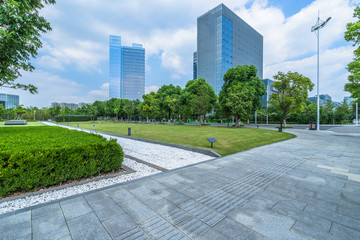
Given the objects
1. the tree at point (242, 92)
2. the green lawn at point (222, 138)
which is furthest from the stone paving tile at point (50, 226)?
the tree at point (242, 92)

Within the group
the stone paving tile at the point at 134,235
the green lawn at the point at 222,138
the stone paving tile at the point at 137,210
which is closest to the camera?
the stone paving tile at the point at 134,235

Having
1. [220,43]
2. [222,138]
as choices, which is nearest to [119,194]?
[222,138]

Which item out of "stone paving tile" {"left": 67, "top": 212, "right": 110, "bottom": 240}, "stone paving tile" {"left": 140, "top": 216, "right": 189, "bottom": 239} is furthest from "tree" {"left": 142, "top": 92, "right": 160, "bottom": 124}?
"stone paving tile" {"left": 140, "top": 216, "right": 189, "bottom": 239}

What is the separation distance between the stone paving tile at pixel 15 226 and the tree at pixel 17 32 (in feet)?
18.5

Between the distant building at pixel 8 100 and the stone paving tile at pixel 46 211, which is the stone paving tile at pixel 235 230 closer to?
the stone paving tile at pixel 46 211

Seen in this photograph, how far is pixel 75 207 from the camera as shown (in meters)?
3.13

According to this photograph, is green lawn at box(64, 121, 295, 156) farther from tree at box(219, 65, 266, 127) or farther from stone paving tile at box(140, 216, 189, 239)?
tree at box(219, 65, 266, 127)

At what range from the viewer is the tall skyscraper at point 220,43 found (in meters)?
71.8

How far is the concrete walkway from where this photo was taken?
2.43 metres

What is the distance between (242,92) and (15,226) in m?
29.5

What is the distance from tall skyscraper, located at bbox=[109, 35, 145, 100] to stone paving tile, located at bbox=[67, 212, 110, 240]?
127352mm

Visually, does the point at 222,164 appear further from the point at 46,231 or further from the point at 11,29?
the point at 11,29

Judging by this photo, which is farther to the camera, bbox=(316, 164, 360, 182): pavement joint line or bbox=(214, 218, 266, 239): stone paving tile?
bbox=(316, 164, 360, 182): pavement joint line

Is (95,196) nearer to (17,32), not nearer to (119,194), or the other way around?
(119,194)
